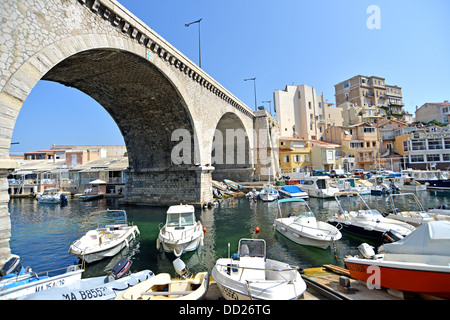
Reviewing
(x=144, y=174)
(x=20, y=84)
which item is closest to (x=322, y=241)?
(x=20, y=84)

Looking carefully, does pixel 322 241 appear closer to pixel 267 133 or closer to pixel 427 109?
pixel 267 133

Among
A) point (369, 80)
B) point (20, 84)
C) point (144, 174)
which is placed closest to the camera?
point (20, 84)

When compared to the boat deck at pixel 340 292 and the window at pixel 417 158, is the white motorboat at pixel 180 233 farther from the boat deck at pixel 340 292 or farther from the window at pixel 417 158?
the window at pixel 417 158

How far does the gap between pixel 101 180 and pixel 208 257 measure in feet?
85.4

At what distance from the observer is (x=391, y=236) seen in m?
7.85

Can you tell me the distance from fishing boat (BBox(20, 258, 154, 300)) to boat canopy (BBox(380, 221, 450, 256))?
597 centimetres

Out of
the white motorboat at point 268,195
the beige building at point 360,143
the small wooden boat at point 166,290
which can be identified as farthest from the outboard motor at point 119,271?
the beige building at point 360,143

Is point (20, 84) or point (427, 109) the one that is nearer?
point (20, 84)

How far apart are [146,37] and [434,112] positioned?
209 ft

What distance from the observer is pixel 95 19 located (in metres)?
9.44

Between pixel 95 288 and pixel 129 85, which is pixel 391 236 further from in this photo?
pixel 129 85

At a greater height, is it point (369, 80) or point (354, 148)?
point (369, 80)

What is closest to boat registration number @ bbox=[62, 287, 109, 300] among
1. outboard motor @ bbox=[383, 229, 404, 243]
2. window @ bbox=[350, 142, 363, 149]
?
outboard motor @ bbox=[383, 229, 404, 243]
